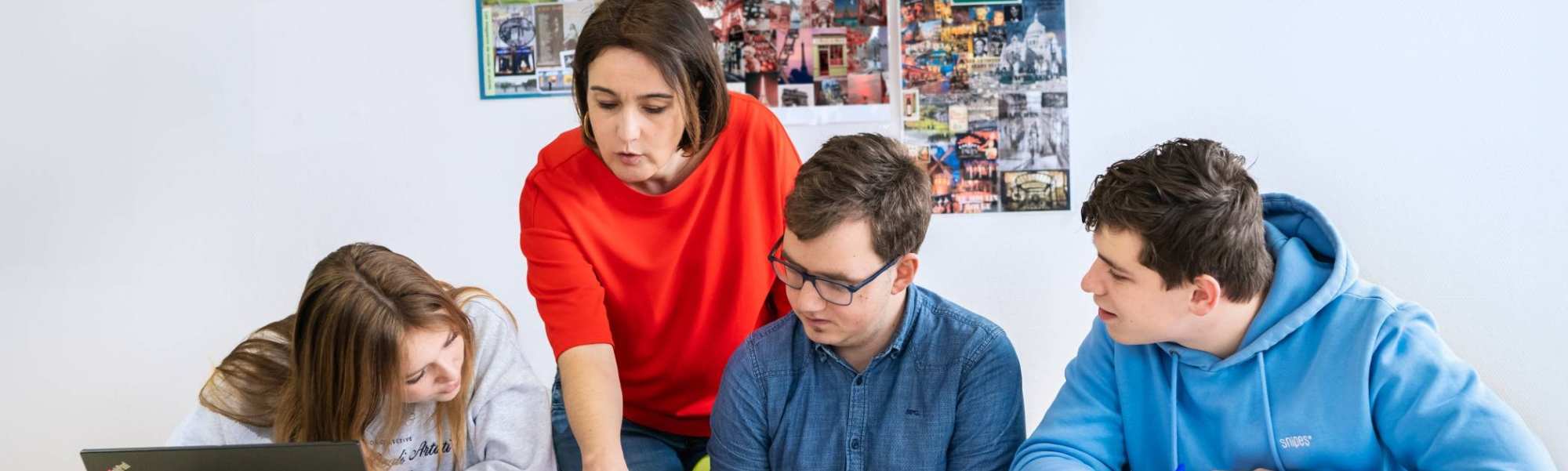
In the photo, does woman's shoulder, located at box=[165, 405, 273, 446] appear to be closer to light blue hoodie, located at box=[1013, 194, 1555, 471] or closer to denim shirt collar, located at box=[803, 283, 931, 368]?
denim shirt collar, located at box=[803, 283, 931, 368]

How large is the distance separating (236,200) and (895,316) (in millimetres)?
1717

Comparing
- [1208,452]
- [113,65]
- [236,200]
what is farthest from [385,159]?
[1208,452]

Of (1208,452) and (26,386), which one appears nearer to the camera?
(1208,452)

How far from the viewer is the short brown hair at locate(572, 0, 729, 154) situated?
5.01ft

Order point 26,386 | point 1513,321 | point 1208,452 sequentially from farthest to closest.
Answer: point 26,386, point 1513,321, point 1208,452

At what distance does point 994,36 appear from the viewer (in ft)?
8.38

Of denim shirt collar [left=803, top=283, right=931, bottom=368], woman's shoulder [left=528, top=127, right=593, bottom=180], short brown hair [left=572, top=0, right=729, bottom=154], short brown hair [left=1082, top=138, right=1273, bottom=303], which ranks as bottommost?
denim shirt collar [left=803, top=283, right=931, bottom=368]

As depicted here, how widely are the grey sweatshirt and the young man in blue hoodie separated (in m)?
0.69

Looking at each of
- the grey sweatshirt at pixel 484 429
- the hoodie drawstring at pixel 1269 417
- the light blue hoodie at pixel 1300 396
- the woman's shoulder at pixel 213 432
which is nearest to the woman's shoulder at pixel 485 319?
the grey sweatshirt at pixel 484 429

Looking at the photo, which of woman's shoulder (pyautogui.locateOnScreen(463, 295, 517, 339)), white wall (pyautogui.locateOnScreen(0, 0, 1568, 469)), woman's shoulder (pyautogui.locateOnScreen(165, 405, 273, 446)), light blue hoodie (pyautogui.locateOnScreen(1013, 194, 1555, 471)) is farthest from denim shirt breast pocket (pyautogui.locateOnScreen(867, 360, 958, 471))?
white wall (pyautogui.locateOnScreen(0, 0, 1568, 469))

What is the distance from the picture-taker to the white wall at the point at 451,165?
2537mm

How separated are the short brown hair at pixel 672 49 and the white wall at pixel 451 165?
0.97 m

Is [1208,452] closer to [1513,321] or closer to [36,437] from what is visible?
[1513,321]

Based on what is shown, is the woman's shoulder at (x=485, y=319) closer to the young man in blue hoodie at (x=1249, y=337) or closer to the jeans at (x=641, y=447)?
the jeans at (x=641, y=447)
